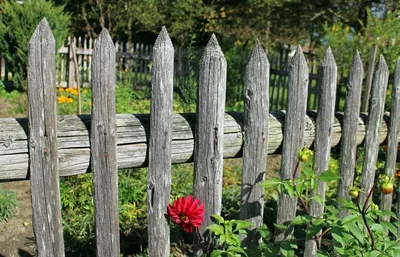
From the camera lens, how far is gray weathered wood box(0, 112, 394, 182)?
1.76 meters

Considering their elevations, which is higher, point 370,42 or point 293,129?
point 370,42

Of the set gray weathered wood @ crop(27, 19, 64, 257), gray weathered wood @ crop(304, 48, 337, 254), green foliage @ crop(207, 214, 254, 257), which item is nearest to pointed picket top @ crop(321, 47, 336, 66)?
gray weathered wood @ crop(304, 48, 337, 254)

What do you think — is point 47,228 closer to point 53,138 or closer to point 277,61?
point 53,138

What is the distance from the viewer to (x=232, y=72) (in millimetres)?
10602

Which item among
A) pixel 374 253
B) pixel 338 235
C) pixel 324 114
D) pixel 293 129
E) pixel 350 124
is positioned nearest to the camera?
pixel 374 253

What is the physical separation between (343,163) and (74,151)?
1540 mm

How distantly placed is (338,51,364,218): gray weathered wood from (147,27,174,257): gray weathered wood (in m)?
1.12

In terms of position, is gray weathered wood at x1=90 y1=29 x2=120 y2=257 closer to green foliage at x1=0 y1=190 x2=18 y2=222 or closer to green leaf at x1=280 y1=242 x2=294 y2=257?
green leaf at x1=280 y1=242 x2=294 y2=257

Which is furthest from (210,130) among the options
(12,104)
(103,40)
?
(12,104)

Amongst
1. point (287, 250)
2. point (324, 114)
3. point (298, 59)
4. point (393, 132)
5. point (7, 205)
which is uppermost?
point (298, 59)

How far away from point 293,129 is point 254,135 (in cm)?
24

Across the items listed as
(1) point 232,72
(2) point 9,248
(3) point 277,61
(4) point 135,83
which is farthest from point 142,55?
(2) point 9,248

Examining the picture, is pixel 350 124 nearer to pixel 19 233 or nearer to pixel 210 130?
pixel 210 130

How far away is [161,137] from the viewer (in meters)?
1.98
